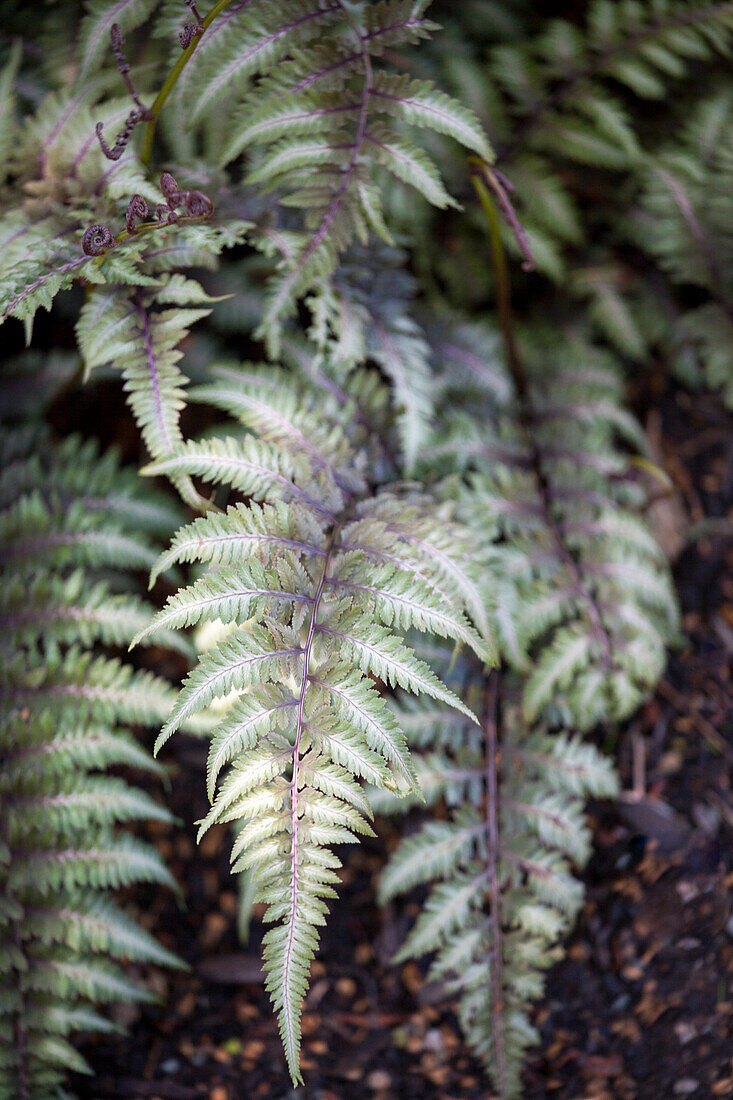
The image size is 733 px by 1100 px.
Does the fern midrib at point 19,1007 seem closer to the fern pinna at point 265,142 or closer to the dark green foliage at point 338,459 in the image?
the dark green foliage at point 338,459

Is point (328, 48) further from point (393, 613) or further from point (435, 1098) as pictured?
point (435, 1098)

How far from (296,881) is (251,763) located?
19cm

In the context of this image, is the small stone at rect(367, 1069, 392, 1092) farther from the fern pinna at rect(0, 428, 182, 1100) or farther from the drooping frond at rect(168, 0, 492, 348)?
the drooping frond at rect(168, 0, 492, 348)

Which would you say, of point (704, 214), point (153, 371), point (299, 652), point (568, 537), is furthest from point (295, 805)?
point (704, 214)

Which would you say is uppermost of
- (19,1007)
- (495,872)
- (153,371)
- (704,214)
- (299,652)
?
(704,214)

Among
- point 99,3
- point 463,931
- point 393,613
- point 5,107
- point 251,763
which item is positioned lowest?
point 463,931

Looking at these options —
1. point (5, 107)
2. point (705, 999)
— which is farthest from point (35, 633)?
point (705, 999)

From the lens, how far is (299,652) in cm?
127

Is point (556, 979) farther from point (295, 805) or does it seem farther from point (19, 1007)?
point (19, 1007)

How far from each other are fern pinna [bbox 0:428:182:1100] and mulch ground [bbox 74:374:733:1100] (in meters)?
0.31

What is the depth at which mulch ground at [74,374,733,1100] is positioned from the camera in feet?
5.70

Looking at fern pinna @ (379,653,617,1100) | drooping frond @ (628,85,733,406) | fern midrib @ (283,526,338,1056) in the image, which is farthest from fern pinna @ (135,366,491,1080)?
drooping frond @ (628,85,733,406)

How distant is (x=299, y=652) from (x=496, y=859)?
0.81m

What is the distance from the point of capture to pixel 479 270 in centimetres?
222
